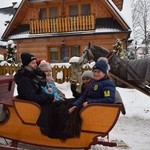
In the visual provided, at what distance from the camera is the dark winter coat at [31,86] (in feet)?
13.0

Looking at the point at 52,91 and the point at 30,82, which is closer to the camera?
the point at 30,82

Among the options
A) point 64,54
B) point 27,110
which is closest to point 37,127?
point 27,110

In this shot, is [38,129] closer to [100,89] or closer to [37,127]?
[37,127]

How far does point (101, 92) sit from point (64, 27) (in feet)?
41.8

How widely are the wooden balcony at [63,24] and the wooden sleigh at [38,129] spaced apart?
11.7 meters

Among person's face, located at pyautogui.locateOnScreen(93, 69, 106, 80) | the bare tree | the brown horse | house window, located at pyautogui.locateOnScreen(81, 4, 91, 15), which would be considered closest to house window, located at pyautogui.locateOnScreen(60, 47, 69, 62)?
house window, located at pyautogui.locateOnScreen(81, 4, 91, 15)

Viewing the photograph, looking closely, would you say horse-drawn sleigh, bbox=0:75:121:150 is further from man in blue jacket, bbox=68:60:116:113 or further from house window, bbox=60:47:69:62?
house window, bbox=60:47:69:62

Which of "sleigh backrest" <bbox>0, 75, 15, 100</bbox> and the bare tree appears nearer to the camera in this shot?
"sleigh backrest" <bbox>0, 75, 15, 100</bbox>

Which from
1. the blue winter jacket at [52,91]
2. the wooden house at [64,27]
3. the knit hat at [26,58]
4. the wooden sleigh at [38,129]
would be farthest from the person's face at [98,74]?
the wooden house at [64,27]

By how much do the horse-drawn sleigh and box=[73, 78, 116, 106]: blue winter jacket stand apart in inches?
5.4

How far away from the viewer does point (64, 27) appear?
635 inches

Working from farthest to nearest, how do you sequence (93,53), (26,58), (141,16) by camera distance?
(141,16) < (93,53) < (26,58)

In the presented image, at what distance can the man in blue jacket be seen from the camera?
11.9 feet

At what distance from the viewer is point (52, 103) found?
4000 millimetres
